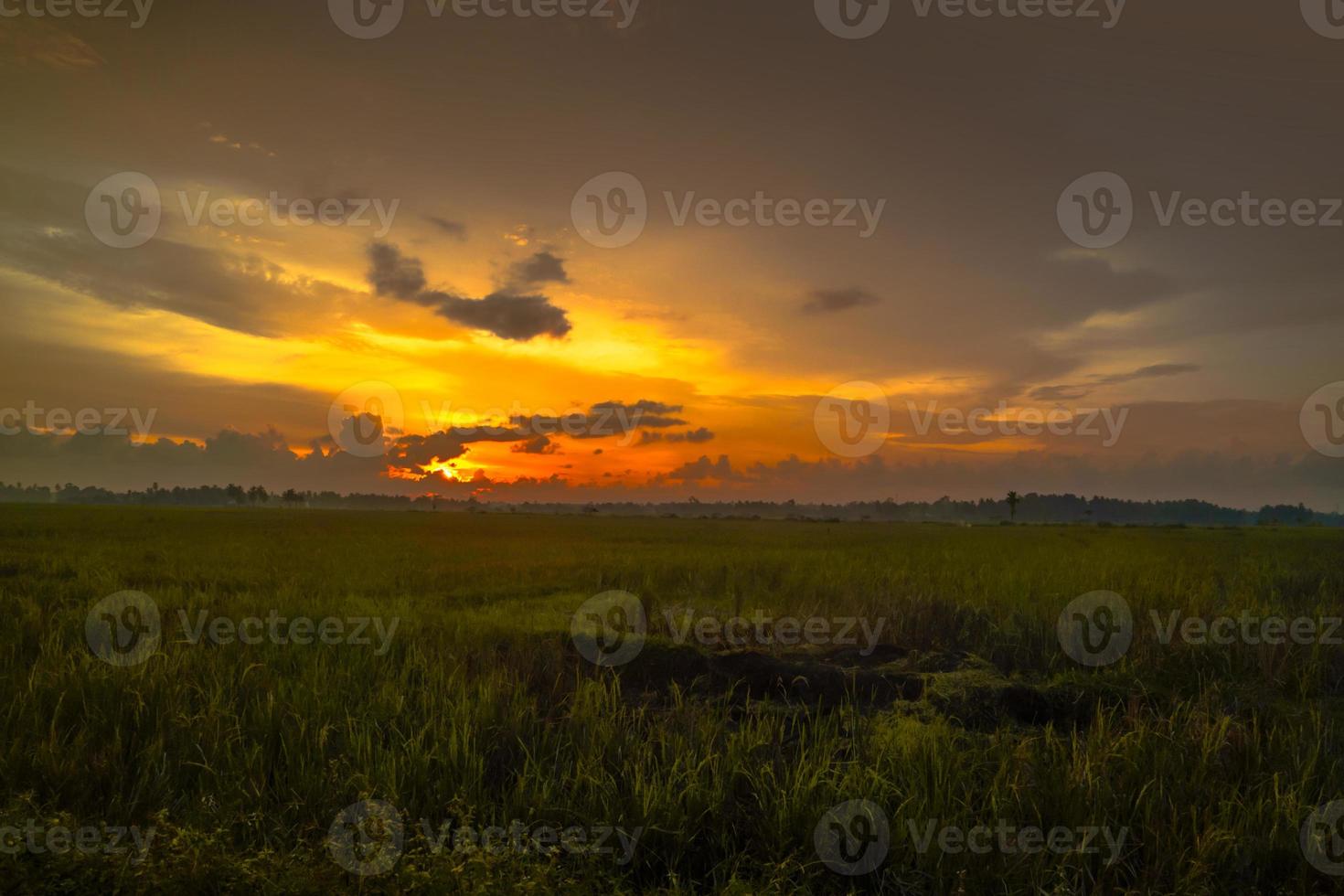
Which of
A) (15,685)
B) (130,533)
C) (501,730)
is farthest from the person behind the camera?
(130,533)

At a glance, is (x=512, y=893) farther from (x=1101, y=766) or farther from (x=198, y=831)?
(x=1101, y=766)

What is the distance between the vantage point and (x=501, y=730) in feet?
19.2

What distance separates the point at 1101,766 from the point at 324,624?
9595mm

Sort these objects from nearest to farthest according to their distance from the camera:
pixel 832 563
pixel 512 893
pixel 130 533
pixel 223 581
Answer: pixel 512 893 < pixel 223 581 < pixel 832 563 < pixel 130 533

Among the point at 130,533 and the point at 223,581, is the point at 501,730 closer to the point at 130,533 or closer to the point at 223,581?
the point at 223,581

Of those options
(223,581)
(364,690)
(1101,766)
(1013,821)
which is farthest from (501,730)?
(223,581)

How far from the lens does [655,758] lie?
552 centimetres

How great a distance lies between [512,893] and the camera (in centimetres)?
358

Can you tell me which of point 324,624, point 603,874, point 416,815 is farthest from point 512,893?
point 324,624

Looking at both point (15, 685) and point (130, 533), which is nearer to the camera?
point (15, 685)

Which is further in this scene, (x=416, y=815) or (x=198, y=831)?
(x=416, y=815)

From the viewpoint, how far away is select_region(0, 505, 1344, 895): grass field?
160 inches

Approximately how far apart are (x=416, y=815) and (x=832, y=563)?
57.7ft

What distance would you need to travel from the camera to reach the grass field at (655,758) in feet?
13.3
